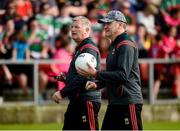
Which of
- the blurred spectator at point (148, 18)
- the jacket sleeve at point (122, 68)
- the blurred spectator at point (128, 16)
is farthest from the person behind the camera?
the blurred spectator at point (148, 18)

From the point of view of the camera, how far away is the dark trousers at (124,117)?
32.4ft

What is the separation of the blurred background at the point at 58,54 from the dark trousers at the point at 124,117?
23.8 feet

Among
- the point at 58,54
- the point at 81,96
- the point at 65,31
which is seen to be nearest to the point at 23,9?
the point at 65,31

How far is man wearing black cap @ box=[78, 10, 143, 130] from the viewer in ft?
31.6

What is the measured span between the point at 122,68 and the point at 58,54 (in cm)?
851

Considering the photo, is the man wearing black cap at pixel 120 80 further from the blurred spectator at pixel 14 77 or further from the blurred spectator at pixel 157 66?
the blurred spectator at pixel 157 66

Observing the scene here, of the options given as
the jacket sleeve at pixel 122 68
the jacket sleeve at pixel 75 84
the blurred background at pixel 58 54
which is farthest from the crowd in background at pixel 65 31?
the jacket sleeve at pixel 122 68

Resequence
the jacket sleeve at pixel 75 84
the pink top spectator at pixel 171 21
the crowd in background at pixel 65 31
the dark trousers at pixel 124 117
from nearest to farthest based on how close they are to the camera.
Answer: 1. the dark trousers at pixel 124 117
2. the jacket sleeve at pixel 75 84
3. the crowd in background at pixel 65 31
4. the pink top spectator at pixel 171 21

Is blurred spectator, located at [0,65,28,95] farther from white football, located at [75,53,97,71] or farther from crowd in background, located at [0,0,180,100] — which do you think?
white football, located at [75,53,97,71]

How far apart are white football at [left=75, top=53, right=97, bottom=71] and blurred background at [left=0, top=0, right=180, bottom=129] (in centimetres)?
695

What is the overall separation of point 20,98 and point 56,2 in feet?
9.58

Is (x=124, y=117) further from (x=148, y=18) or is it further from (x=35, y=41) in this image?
(x=148, y=18)

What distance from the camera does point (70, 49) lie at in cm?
1786

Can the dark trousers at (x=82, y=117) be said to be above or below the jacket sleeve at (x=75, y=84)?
below
